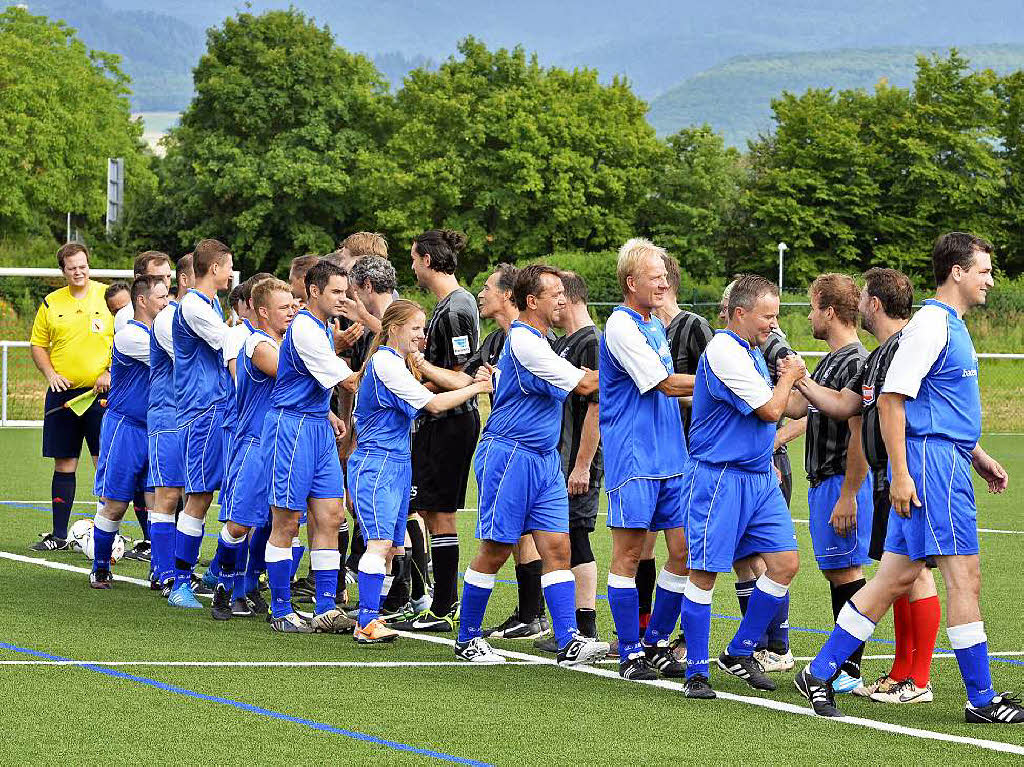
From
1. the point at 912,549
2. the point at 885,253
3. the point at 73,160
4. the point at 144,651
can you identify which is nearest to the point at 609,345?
the point at 912,549

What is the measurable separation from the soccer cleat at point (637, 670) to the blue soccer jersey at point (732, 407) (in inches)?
41.5

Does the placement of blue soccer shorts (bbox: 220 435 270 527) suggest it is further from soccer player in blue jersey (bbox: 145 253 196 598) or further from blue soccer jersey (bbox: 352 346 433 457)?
soccer player in blue jersey (bbox: 145 253 196 598)

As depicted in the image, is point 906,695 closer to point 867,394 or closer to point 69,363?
point 867,394

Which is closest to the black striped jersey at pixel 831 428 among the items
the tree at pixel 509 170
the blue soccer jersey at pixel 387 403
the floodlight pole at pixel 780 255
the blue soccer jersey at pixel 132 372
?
the blue soccer jersey at pixel 387 403

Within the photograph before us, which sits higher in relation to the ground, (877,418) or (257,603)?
(877,418)

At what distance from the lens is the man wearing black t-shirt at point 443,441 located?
8.59 m

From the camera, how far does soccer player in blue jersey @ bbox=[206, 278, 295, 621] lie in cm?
855

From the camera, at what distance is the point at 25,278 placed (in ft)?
137

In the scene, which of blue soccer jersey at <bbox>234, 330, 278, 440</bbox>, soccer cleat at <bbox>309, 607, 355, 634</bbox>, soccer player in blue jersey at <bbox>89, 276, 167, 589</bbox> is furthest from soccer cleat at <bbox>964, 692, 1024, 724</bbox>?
soccer player in blue jersey at <bbox>89, 276, 167, 589</bbox>

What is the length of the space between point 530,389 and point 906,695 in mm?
2265

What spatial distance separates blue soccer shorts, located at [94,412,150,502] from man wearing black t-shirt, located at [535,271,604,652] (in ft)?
10.3

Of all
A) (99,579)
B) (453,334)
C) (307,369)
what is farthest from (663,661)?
(99,579)

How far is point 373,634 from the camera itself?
7.95 meters

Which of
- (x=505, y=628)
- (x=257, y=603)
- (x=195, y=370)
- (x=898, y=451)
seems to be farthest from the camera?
(x=195, y=370)
